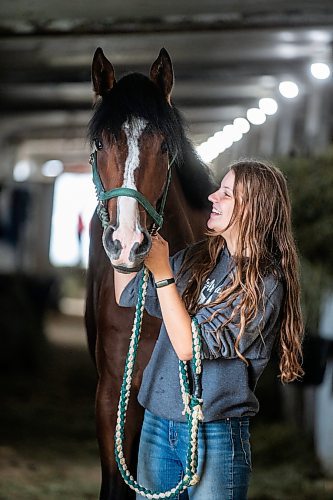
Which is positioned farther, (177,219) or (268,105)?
(268,105)

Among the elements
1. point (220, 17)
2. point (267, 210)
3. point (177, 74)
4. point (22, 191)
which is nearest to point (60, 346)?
point (22, 191)

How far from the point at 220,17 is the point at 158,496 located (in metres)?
2.11

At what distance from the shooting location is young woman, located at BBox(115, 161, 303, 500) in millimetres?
1792

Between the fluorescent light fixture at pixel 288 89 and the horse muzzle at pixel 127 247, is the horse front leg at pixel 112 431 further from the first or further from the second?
the fluorescent light fixture at pixel 288 89

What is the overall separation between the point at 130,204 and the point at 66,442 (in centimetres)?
193

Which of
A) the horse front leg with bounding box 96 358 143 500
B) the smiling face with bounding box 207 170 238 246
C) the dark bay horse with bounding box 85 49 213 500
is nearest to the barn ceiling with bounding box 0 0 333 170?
the dark bay horse with bounding box 85 49 213 500

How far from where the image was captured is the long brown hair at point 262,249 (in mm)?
1850

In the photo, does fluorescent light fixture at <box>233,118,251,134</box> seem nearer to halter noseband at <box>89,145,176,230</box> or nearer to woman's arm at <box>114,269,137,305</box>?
halter noseband at <box>89,145,176,230</box>

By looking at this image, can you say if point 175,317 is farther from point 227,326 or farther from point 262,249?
point 262,249

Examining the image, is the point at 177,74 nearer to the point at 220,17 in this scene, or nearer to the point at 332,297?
the point at 220,17

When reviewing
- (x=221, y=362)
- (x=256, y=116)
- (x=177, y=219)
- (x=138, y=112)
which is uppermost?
(x=256, y=116)

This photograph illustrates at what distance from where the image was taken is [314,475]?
152 inches

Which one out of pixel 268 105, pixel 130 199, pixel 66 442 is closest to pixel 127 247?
pixel 130 199

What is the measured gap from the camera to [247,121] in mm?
3027
